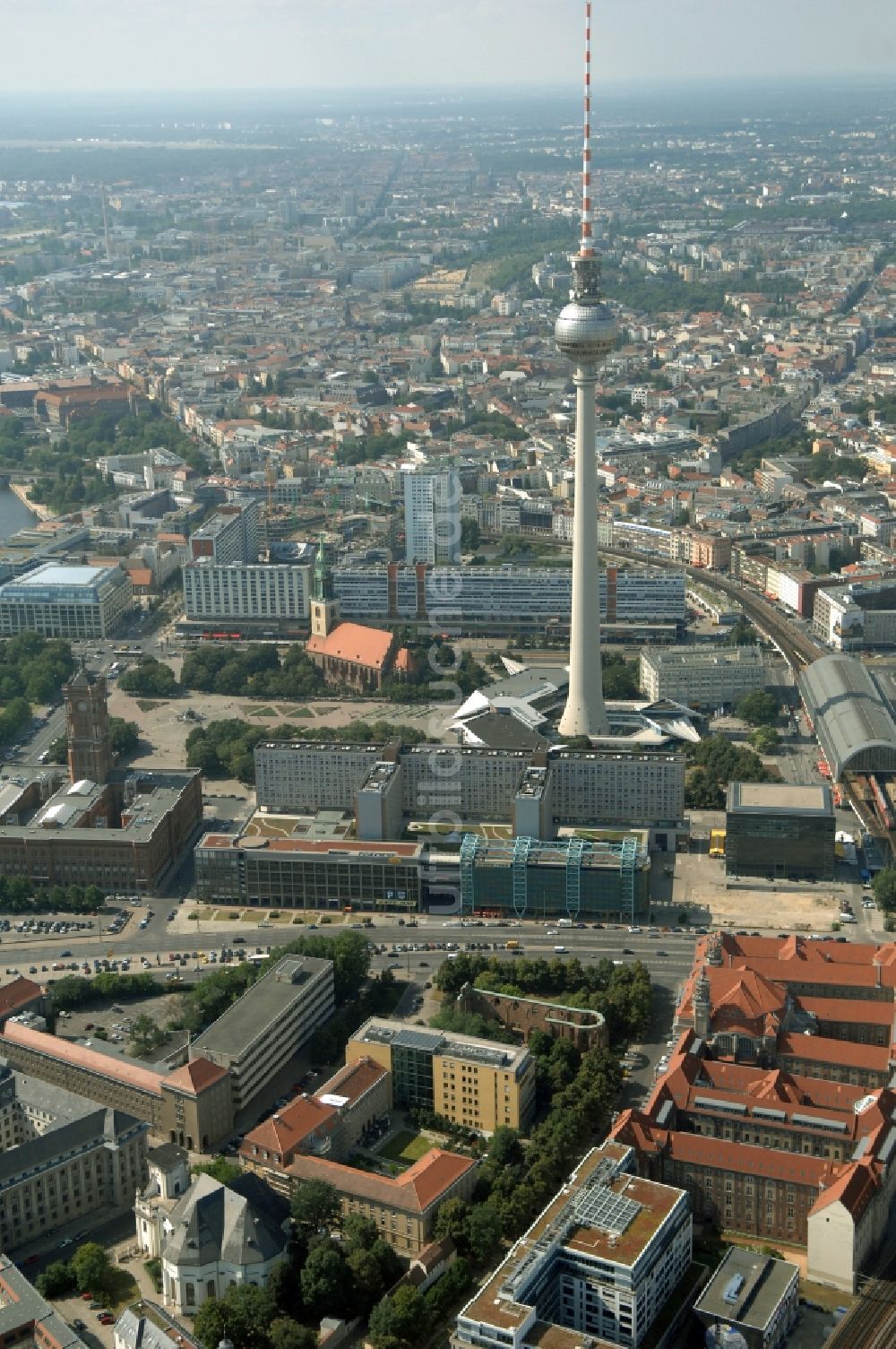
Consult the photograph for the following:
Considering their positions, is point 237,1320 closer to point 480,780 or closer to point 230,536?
point 480,780

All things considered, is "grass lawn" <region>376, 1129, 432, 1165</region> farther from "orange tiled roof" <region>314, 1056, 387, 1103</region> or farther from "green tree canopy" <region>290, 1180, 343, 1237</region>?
"green tree canopy" <region>290, 1180, 343, 1237</region>

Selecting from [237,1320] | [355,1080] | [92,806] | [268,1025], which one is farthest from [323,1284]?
[92,806]

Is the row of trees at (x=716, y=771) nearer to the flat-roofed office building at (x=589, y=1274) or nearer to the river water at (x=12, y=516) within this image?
the flat-roofed office building at (x=589, y=1274)

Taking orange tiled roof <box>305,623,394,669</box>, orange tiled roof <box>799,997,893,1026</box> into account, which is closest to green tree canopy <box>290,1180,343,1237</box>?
orange tiled roof <box>799,997,893,1026</box>

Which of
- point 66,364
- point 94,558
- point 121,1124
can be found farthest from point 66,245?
point 121,1124

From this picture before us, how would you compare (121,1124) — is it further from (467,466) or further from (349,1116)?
(467,466)
